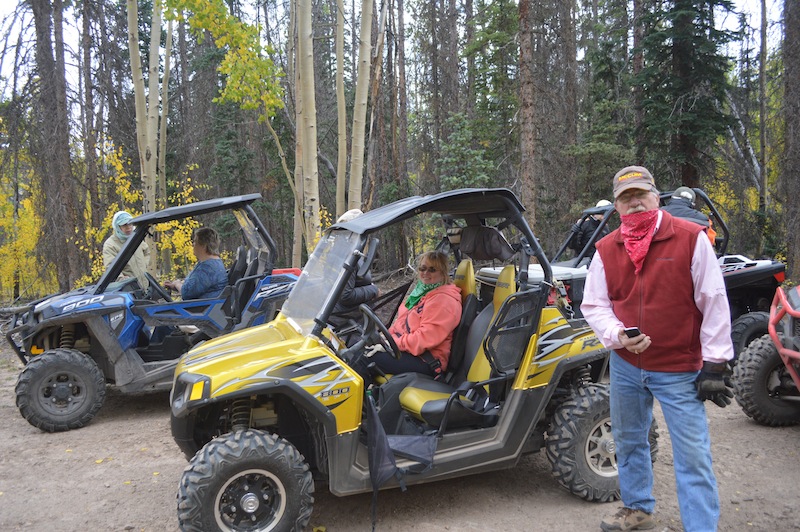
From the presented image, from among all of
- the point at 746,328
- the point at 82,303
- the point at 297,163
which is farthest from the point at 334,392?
the point at 297,163

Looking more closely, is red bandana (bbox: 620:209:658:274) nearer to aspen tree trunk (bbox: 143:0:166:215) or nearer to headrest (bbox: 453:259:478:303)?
headrest (bbox: 453:259:478:303)

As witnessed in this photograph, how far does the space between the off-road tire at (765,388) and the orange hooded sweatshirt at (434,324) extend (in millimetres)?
2773

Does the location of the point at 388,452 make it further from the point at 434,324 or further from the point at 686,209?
the point at 686,209

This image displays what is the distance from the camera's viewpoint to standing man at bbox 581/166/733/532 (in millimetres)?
3037

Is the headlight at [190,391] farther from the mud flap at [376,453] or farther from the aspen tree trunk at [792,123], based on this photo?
the aspen tree trunk at [792,123]

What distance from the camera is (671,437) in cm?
319

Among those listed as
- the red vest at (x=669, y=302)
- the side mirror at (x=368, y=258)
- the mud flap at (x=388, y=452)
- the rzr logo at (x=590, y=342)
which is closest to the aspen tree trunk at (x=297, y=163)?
the side mirror at (x=368, y=258)

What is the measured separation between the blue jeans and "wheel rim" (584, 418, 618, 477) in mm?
532

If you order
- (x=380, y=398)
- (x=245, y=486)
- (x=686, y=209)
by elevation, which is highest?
(x=686, y=209)

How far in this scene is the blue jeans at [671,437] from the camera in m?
3.07

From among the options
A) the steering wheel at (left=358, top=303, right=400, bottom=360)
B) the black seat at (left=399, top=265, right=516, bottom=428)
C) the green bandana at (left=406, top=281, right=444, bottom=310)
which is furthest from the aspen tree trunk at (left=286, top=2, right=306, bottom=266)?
the steering wheel at (left=358, top=303, right=400, bottom=360)

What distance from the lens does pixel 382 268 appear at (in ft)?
58.9

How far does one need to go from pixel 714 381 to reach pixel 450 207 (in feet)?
6.46

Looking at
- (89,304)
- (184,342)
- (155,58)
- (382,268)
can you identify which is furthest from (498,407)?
(382,268)
